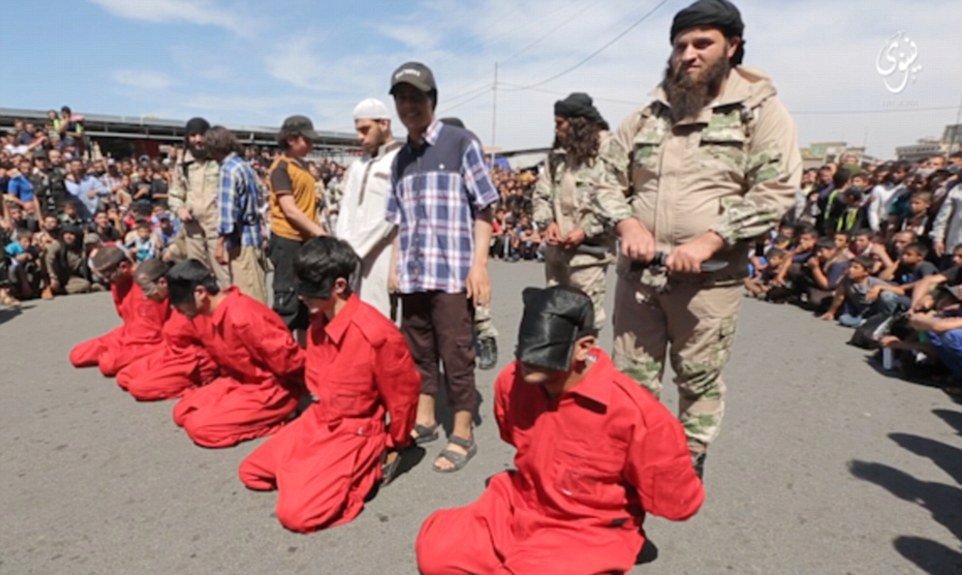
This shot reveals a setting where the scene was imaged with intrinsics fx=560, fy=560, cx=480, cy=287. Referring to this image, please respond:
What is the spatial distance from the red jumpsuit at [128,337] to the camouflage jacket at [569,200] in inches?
122

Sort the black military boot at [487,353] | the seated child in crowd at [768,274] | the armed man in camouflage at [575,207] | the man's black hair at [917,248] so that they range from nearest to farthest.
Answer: the armed man in camouflage at [575,207]
the black military boot at [487,353]
the man's black hair at [917,248]
the seated child in crowd at [768,274]

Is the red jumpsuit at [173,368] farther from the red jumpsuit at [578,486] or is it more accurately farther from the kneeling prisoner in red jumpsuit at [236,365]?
the red jumpsuit at [578,486]

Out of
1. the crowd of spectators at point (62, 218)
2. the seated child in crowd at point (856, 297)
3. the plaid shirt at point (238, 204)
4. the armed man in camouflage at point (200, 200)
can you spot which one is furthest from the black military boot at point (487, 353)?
the seated child in crowd at point (856, 297)

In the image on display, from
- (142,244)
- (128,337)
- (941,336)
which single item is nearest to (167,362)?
(128,337)

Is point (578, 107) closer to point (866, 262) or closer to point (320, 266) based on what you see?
point (320, 266)

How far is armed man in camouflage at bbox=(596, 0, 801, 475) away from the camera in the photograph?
1858 millimetres

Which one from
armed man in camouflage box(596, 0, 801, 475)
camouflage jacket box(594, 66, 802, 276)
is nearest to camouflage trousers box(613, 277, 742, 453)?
armed man in camouflage box(596, 0, 801, 475)

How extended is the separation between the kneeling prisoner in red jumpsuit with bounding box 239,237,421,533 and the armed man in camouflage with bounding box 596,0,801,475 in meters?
1.14

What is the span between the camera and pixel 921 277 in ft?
20.1

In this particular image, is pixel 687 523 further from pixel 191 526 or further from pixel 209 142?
pixel 209 142

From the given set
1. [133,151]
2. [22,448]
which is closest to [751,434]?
[22,448]

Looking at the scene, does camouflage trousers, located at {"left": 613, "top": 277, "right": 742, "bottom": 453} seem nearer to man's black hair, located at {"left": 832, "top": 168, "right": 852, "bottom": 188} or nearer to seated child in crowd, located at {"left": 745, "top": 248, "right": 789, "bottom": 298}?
seated child in crowd, located at {"left": 745, "top": 248, "right": 789, "bottom": 298}

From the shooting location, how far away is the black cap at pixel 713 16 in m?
1.81

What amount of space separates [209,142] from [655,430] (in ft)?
13.5
